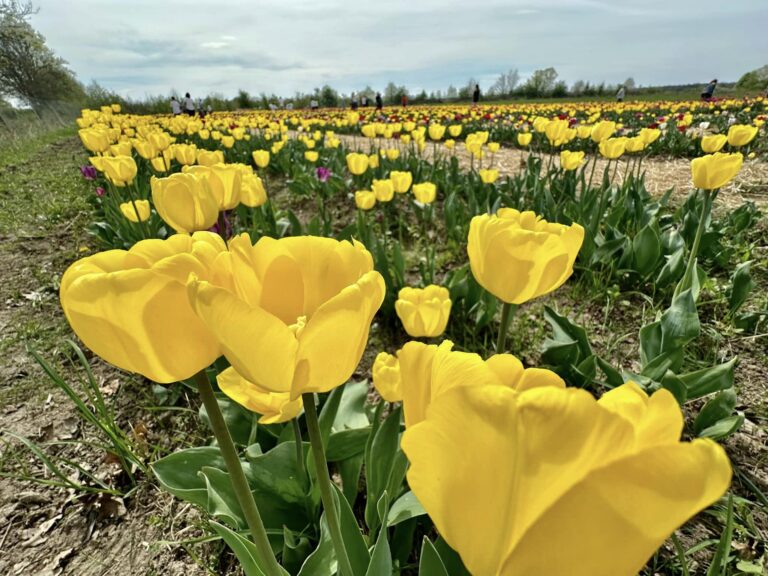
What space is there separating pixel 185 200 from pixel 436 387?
1.37m

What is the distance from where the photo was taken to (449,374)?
1.66ft

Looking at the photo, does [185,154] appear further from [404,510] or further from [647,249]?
[647,249]

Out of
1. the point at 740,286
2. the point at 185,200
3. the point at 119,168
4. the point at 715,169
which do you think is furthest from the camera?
the point at 119,168

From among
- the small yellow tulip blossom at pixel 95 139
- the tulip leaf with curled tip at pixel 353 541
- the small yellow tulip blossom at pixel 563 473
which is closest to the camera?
the small yellow tulip blossom at pixel 563 473

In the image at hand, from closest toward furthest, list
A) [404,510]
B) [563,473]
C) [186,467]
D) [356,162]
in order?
[563,473] < [404,510] < [186,467] < [356,162]

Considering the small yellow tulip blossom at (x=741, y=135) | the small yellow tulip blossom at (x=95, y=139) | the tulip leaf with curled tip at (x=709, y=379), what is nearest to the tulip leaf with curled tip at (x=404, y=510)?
the tulip leaf with curled tip at (x=709, y=379)

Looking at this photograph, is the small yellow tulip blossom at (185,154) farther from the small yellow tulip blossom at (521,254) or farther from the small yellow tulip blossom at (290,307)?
the small yellow tulip blossom at (290,307)

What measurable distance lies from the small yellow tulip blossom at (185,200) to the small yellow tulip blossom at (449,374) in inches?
50.1

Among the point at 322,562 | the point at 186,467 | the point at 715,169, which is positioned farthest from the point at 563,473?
the point at 715,169

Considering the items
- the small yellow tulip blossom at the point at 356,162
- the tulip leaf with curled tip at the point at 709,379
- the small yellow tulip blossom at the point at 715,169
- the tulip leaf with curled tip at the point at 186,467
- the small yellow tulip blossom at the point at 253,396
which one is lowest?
the tulip leaf with curled tip at the point at 709,379

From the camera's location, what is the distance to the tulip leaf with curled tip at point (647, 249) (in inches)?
110

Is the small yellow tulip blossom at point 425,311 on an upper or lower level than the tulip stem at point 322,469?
lower

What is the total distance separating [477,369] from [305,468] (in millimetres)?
1133

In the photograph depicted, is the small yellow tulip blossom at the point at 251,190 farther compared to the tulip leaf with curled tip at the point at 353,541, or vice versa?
the small yellow tulip blossom at the point at 251,190
